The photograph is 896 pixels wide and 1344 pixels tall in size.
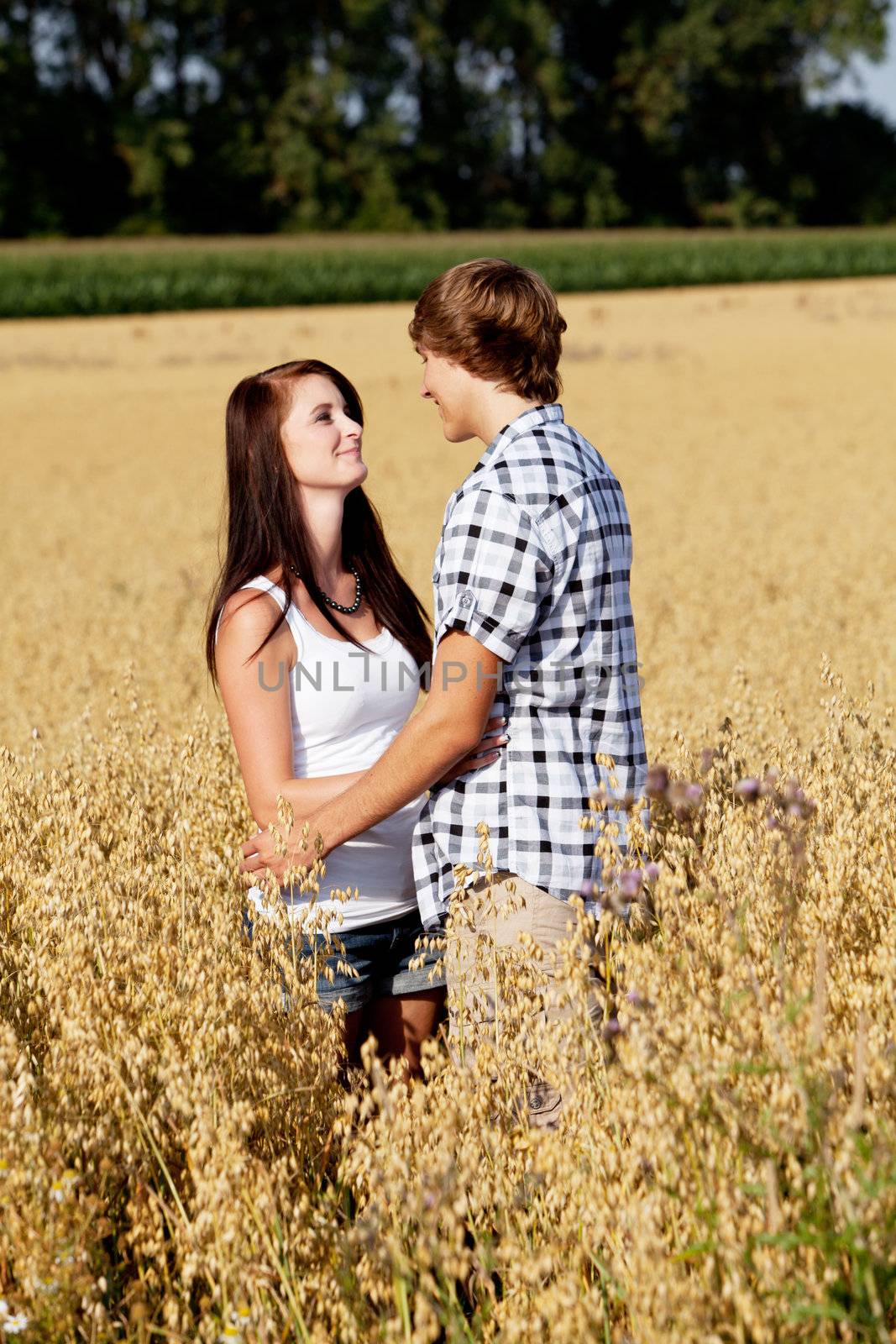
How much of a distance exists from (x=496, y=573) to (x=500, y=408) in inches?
14.7

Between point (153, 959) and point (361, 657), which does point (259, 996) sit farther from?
point (361, 657)

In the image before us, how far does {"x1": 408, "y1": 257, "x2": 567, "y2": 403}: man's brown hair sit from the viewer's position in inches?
93.4

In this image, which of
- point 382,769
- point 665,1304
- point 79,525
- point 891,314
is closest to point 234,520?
point 382,769

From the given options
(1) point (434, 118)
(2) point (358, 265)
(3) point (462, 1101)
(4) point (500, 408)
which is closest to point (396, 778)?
(3) point (462, 1101)

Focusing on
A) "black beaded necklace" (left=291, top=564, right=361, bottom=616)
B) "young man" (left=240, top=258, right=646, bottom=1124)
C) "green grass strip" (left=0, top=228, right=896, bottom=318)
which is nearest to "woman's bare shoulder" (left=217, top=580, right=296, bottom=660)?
"black beaded necklace" (left=291, top=564, right=361, bottom=616)

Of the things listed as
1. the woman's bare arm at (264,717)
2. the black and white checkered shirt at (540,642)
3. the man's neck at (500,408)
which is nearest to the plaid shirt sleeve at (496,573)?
the black and white checkered shirt at (540,642)

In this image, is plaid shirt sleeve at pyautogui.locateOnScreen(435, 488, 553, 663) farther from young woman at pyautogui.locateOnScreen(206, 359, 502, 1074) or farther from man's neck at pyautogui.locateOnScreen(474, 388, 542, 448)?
young woman at pyautogui.locateOnScreen(206, 359, 502, 1074)

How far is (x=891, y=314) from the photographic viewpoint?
3291cm

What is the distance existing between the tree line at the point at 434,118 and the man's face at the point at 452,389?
56545 millimetres

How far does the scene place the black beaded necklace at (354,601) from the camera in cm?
294

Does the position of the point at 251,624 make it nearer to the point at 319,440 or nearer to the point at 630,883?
the point at 319,440

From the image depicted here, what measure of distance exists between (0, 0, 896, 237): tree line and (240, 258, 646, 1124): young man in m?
56.6

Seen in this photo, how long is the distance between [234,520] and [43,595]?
6.80m

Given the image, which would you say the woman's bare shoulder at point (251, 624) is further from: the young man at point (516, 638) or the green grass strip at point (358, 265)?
the green grass strip at point (358, 265)
